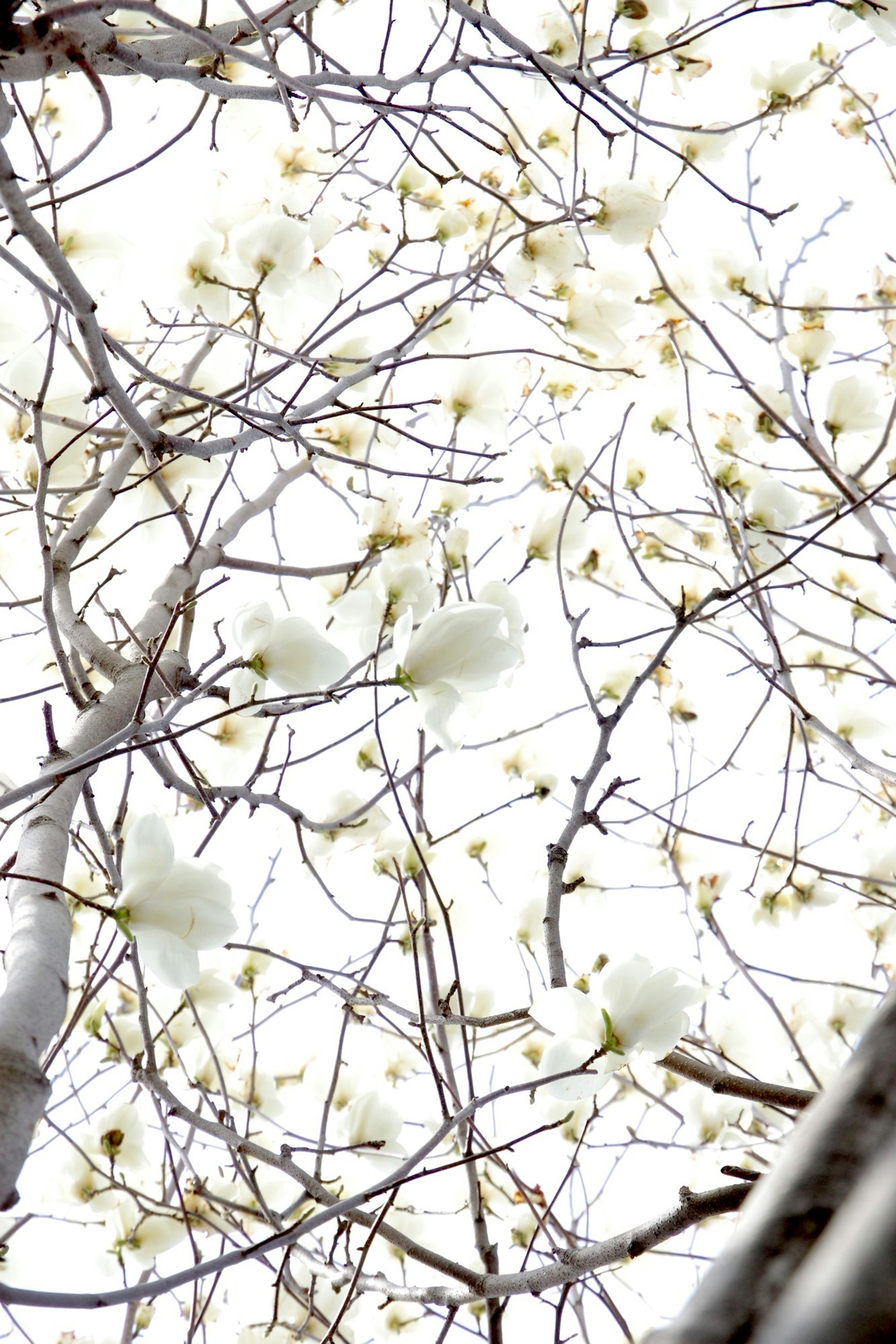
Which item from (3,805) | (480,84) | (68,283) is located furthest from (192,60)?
(3,805)

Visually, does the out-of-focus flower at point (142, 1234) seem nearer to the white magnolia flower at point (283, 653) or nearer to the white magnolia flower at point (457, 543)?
the white magnolia flower at point (283, 653)

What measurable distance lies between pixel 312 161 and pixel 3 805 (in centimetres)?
128

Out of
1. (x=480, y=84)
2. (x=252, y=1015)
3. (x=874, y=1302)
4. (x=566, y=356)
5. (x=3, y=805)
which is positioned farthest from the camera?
(x=566, y=356)

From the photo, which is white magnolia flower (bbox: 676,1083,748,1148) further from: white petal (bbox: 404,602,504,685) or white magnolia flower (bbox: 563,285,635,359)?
white magnolia flower (bbox: 563,285,635,359)

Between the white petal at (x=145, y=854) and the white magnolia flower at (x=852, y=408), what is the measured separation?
1262mm

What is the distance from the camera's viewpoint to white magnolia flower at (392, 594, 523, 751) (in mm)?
902

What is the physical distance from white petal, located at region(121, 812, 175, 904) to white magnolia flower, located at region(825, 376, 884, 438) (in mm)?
1262

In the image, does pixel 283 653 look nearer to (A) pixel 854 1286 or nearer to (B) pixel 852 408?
(A) pixel 854 1286

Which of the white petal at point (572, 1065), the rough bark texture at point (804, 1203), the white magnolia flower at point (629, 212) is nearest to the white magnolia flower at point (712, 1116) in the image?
the white petal at point (572, 1065)

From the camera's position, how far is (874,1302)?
0.15m

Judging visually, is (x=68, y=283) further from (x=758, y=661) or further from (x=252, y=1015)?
(x=252, y=1015)

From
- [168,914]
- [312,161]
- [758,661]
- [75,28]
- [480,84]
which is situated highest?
[312,161]

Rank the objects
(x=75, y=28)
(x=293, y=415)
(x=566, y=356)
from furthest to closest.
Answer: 1. (x=566, y=356)
2. (x=293, y=415)
3. (x=75, y=28)

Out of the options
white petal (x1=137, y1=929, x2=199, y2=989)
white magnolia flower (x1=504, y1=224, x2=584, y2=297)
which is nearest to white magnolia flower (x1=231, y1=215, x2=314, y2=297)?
white magnolia flower (x1=504, y1=224, x2=584, y2=297)
